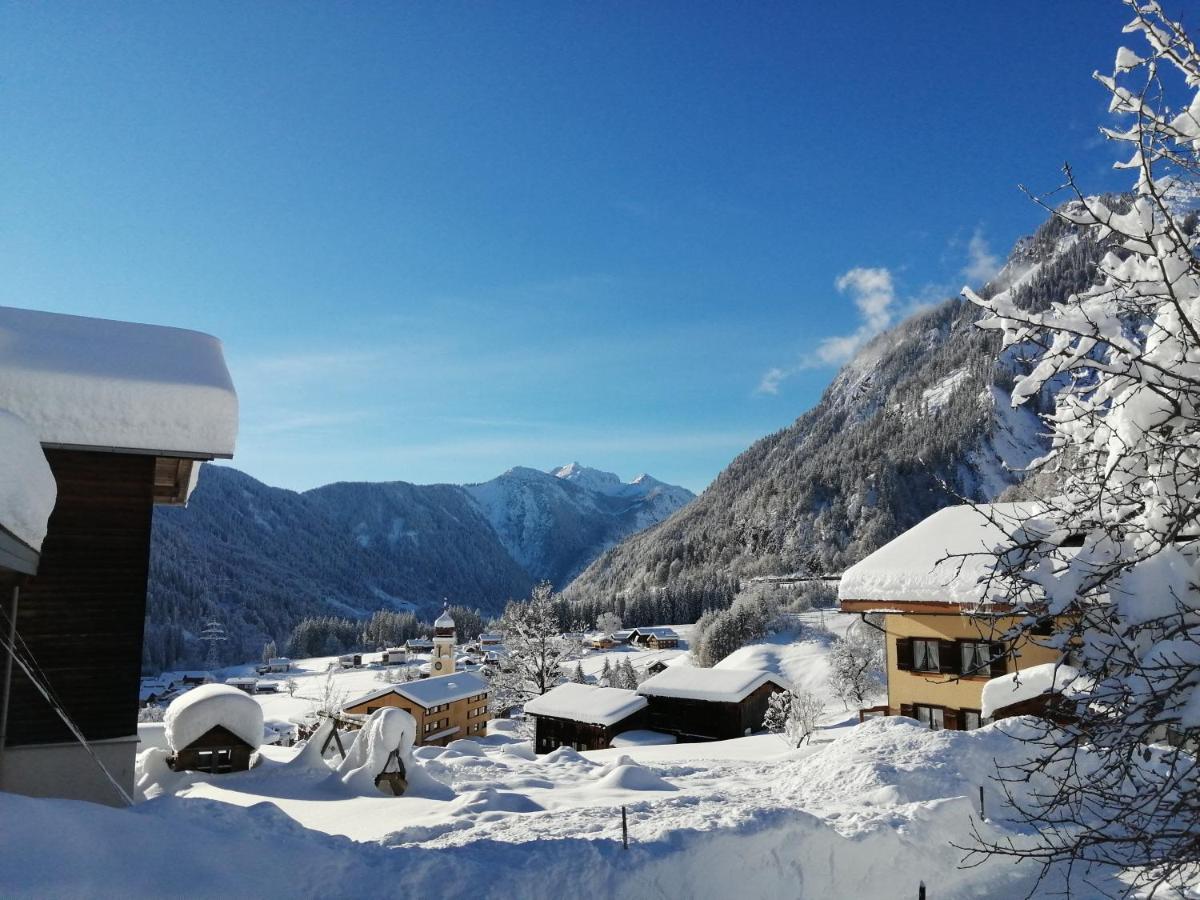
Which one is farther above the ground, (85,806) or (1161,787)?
(1161,787)

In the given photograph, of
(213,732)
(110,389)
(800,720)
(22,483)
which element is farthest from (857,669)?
(22,483)

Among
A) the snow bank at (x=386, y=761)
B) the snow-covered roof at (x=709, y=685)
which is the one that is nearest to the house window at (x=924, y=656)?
the snow bank at (x=386, y=761)

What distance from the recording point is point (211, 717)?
742 inches

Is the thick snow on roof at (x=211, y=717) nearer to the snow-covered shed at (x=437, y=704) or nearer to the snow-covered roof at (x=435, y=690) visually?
the snow-covered shed at (x=437, y=704)

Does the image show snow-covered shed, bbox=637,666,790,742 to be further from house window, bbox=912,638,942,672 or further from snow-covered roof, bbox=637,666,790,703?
house window, bbox=912,638,942,672

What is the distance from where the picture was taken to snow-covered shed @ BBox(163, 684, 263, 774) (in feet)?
61.8

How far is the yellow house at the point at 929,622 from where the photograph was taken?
48.7ft

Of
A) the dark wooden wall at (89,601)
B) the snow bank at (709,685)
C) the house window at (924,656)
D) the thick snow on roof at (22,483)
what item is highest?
the thick snow on roof at (22,483)

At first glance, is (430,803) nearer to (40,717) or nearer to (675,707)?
(40,717)

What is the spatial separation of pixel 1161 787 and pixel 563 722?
37657 mm

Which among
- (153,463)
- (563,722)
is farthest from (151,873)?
(563,722)

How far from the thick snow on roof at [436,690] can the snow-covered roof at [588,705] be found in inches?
305

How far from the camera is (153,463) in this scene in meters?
11.1

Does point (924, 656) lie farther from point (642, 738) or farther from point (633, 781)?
point (642, 738)
